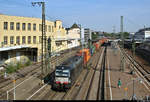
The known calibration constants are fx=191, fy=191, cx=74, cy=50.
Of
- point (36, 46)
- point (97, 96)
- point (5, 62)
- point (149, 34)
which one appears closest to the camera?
point (97, 96)

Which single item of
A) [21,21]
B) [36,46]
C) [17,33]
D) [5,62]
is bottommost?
[5,62]

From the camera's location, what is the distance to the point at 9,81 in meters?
29.4

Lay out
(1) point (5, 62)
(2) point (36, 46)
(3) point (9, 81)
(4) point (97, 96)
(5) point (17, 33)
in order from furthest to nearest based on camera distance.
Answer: (2) point (36, 46) → (5) point (17, 33) → (1) point (5, 62) → (3) point (9, 81) → (4) point (97, 96)

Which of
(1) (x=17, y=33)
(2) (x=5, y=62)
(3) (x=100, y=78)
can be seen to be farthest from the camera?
(1) (x=17, y=33)

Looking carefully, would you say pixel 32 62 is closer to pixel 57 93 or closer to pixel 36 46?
pixel 36 46

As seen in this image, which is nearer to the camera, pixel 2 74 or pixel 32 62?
pixel 2 74

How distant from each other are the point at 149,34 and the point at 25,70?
325 feet

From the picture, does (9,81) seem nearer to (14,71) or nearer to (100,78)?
(14,71)

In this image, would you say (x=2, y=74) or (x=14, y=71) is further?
(x=14, y=71)

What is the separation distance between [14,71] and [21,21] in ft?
43.3

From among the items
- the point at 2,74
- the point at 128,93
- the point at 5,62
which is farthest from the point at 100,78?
the point at 5,62

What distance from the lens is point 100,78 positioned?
32.4 meters

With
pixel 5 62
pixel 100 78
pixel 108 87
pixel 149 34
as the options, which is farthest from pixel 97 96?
pixel 149 34

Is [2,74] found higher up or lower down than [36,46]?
lower down
